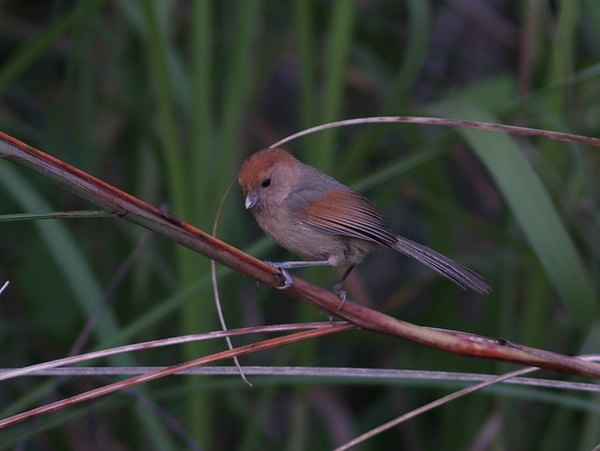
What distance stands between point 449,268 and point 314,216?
527 mm

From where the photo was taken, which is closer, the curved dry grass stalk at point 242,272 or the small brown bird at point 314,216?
the curved dry grass stalk at point 242,272

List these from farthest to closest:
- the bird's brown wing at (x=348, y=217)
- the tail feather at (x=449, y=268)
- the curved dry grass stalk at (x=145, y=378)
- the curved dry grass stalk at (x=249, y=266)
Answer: the bird's brown wing at (x=348, y=217)
the tail feather at (x=449, y=268)
the curved dry grass stalk at (x=145, y=378)
the curved dry grass stalk at (x=249, y=266)

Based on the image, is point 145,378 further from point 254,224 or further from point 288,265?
point 254,224

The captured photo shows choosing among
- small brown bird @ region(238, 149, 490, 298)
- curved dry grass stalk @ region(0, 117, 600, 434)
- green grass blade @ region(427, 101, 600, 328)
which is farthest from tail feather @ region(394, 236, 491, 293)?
curved dry grass stalk @ region(0, 117, 600, 434)

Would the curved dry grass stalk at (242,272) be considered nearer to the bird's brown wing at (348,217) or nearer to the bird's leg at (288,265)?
the bird's leg at (288,265)

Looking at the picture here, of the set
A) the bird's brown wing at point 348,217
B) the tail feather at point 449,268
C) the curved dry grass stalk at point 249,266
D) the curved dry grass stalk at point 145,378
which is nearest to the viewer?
the curved dry grass stalk at point 249,266

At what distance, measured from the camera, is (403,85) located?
269 centimetres

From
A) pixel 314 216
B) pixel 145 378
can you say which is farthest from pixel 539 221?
pixel 145 378

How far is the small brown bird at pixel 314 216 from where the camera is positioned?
2.48 metres

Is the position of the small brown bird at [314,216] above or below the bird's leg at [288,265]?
above

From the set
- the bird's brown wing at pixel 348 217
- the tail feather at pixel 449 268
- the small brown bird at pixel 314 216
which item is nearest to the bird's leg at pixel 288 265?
the small brown bird at pixel 314 216

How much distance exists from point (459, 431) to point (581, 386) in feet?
5.24

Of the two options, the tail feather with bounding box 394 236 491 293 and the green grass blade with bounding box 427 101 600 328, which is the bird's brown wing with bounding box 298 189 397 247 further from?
the green grass blade with bounding box 427 101 600 328

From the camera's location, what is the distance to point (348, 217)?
8.37 feet
